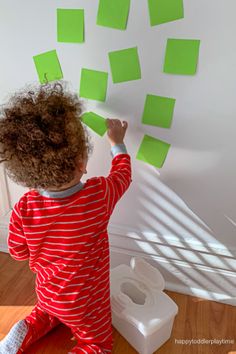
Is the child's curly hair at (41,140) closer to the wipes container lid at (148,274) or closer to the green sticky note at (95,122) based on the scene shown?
the green sticky note at (95,122)

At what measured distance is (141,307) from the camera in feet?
3.45

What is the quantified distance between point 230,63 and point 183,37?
14cm

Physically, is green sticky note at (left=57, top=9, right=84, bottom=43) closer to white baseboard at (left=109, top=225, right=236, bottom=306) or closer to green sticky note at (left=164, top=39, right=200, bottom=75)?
green sticky note at (left=164, top=39, right=200, bottom=75)

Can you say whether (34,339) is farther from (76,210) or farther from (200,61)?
(200,61)

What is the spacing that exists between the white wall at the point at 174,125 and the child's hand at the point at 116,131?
1.2 inches

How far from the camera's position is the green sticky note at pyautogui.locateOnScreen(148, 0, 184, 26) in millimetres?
874

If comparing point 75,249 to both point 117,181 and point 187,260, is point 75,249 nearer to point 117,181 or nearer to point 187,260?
point 117,181

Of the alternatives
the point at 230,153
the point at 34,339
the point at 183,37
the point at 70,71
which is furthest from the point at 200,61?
the point at 34,339

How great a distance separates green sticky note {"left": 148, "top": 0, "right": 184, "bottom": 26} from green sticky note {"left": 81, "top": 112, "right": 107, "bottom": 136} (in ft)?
1.07

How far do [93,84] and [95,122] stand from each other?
0.12m

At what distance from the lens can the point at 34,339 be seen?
3.61 feet

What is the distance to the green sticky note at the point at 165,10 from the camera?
874 mm

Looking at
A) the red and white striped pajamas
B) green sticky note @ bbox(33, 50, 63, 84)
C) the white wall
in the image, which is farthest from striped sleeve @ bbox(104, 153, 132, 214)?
green sticky note @ bbox(33, 50, 63, 84)

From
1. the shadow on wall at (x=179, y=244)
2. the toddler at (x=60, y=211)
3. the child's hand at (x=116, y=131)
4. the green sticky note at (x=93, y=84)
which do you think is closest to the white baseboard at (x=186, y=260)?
the shadow on wall at (x=179, y=244)
